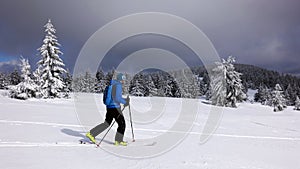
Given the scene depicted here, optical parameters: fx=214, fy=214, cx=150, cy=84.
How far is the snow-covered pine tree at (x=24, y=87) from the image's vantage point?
23.5m

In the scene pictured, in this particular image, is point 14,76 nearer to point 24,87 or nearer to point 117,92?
point 24,87

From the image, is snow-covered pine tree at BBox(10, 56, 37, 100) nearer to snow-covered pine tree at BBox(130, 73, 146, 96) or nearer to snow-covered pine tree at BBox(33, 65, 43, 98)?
snow-covered pine tree at BBox(33, 65, 43, 98)

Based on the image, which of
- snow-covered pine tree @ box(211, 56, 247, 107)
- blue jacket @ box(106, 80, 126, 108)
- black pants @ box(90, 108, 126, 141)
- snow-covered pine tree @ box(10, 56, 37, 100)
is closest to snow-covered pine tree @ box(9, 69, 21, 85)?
snow-covered pine tree @ box(10, 56, 37, 100)

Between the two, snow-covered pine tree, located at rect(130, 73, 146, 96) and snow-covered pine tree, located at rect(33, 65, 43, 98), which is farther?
snow-covered pine tree, located at rect(130, 73, 146, 96)

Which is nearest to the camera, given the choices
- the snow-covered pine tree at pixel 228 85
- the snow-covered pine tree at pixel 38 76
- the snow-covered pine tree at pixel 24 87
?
the snow-covered pine tree at pixel 24 87

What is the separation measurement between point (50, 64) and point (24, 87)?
4.56 meters

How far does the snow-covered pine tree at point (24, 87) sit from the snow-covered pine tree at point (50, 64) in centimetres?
211

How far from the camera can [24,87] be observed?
23.5 m

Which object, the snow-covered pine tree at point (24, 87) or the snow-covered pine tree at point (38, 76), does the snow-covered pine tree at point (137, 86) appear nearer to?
the snow-covered pine tree at point (38, 76)

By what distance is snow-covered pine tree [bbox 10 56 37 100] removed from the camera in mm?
23516

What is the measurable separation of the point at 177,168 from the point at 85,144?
9.52 ft

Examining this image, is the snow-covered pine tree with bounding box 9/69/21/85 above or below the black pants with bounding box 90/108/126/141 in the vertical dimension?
above

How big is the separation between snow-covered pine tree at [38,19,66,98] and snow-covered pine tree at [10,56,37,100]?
2.11 metres

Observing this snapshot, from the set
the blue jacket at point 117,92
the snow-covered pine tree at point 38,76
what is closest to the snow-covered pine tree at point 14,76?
the snow-covered pine tree at point 38,76
